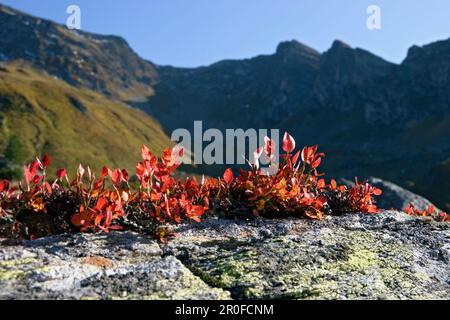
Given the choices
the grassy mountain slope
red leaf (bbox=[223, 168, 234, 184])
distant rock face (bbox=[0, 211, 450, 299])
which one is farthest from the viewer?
the grassy mountain slope

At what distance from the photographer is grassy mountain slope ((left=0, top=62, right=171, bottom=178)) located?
138 m

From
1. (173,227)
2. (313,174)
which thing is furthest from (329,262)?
(313,174)

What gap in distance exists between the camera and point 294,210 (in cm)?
456

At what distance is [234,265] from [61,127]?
16188cm

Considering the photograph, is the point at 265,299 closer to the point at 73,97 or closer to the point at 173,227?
the point at 173,227

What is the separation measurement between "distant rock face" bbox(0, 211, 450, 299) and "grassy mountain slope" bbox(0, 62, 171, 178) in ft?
Answer: 428

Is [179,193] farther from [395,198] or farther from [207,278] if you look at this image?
[395,198]

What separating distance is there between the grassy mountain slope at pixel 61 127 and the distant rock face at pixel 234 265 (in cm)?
13037

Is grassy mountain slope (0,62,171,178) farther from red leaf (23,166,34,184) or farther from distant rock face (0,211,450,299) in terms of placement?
distant rock face (0,211,450,299)

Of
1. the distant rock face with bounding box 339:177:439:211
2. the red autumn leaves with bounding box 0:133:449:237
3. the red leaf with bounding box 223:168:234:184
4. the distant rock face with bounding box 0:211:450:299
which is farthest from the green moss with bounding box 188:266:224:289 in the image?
the distant rock face with bounding box 339:177:439:211

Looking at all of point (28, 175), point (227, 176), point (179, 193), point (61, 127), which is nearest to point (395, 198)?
point (227, 176)

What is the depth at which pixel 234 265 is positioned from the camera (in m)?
3.09

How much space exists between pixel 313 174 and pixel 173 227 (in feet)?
7.34

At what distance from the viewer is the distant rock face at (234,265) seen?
263cm
